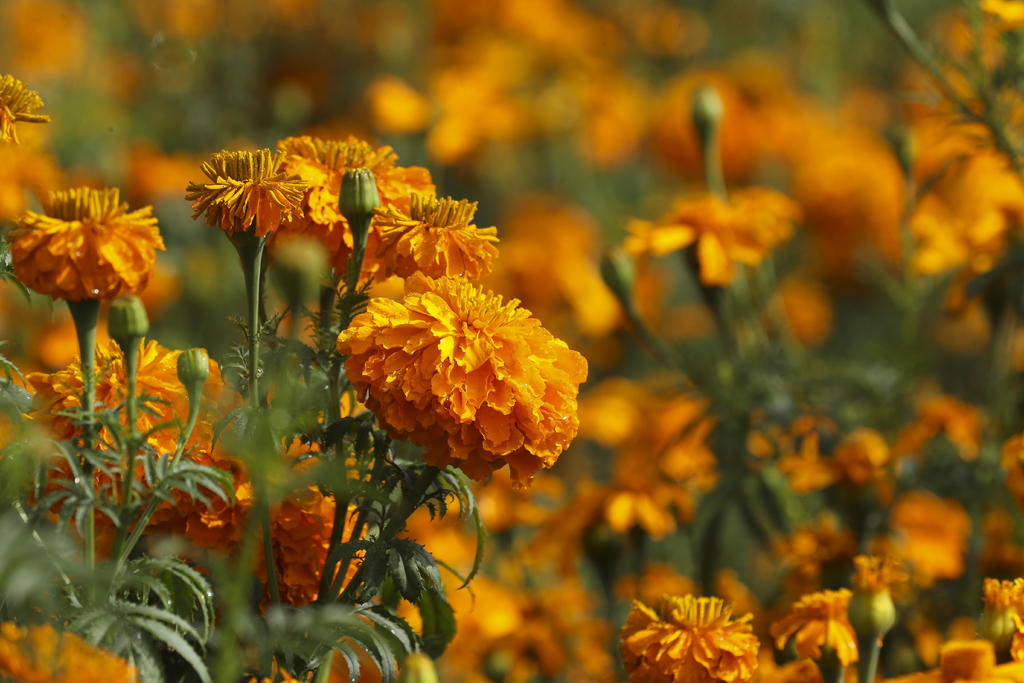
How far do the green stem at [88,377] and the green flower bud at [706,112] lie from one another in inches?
49.7

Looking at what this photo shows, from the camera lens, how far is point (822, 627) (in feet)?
4.25

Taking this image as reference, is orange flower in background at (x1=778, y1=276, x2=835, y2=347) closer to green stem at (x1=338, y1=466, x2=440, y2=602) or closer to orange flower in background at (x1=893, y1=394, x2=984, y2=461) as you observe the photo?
orange flower in background at (x1=893, y1=394, x2=984, y2=461)

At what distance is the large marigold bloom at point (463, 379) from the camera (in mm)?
1010

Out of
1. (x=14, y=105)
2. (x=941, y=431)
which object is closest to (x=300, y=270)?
(x=14, y=105)

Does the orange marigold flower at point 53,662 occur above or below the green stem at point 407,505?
below

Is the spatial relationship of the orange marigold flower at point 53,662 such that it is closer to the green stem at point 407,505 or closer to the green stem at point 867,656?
the green stem at point 407,505

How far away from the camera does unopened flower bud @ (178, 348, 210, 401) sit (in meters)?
1.03

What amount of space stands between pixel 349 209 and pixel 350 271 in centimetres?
6

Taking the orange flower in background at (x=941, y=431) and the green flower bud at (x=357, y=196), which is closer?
the green flower bud at (x=357, y=196)

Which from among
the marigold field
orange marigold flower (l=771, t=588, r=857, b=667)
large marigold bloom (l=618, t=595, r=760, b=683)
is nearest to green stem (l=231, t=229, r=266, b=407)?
the marigold field

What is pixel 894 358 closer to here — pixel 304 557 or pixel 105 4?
pixel 304 557

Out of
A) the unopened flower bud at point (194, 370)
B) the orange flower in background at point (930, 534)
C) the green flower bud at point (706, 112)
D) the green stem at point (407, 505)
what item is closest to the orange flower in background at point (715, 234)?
the green flower bud at point (706, 112)

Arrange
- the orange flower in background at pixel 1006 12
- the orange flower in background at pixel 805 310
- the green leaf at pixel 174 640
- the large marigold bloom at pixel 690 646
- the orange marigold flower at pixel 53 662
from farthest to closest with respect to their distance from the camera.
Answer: the orange flower in background at pixel 805 310 → the orange flower in background at pixel 1006 12 → the large marigold bloom at pixel 690 646 → the green leaf at pixel 174 640 → the orange marigold flower at pixel 53 662

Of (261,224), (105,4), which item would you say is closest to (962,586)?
(261,224)
